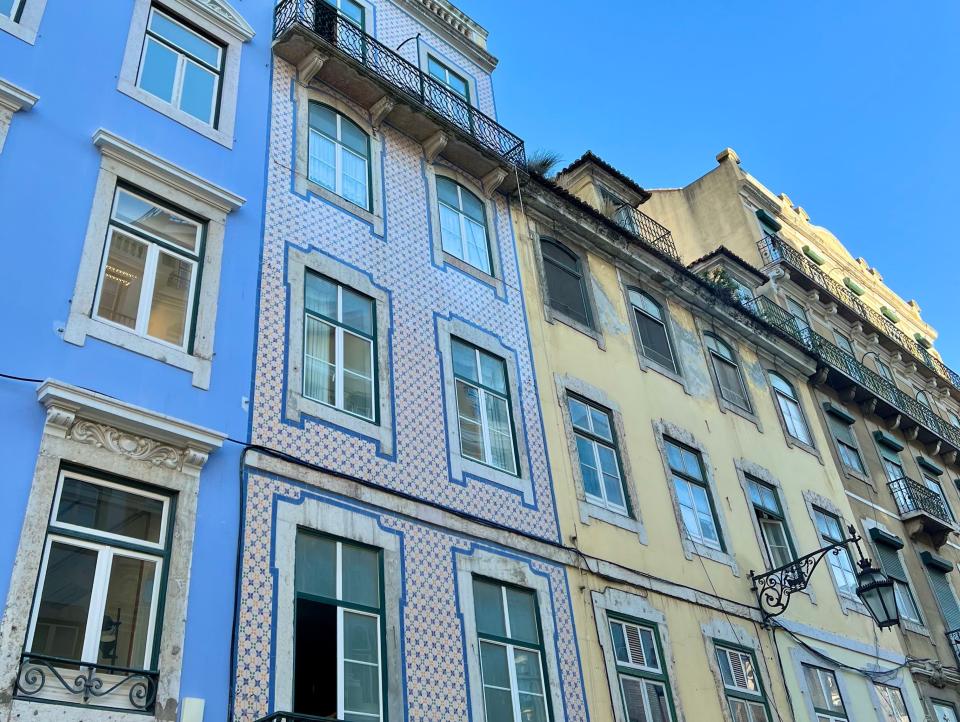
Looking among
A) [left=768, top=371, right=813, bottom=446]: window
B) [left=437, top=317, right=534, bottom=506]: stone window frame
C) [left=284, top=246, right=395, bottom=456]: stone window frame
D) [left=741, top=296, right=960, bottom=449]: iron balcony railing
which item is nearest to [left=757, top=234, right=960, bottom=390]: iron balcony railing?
[left=741, top=296, right=960, bottom=449]: iron balcony railing

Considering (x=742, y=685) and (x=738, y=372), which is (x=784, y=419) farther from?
(x=742, y=685)

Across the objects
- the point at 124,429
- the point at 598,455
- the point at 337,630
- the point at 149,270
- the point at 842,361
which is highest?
the point at 842,361

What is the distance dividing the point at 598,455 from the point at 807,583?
3633mm

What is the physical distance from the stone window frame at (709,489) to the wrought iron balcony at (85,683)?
26.2ft

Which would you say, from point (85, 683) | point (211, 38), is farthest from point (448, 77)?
point (85, 683)

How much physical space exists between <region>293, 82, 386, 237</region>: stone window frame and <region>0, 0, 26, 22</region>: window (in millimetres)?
3068

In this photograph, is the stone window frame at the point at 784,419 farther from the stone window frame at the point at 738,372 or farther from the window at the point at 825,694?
the window at the point at 825,694

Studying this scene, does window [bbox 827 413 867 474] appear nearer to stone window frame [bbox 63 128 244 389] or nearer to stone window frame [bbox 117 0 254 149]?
stone window frame [bbox 117 0 254 149]

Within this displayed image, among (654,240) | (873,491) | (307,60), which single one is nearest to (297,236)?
(307,60)

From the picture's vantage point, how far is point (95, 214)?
835cm

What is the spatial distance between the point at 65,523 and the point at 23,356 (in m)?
1.38

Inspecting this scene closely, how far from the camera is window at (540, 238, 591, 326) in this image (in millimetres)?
13922

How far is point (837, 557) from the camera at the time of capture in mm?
16375

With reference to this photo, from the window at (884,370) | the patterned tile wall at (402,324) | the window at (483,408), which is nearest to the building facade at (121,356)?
the patterned tile wall at (402,324)
